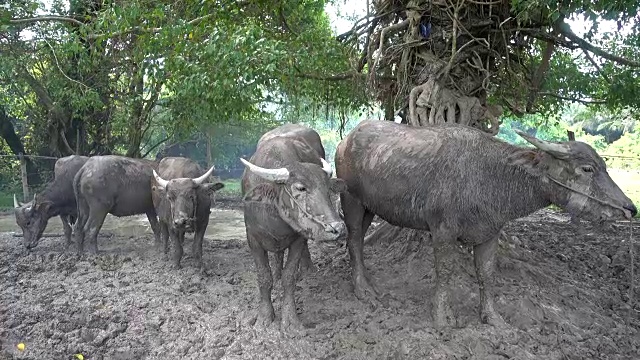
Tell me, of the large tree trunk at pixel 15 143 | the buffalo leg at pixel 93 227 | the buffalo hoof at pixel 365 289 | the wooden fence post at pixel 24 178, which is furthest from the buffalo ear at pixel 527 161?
the large tree trunk at pixel 15 143

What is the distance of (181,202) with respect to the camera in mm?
5988

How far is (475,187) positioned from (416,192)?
1.68 feet

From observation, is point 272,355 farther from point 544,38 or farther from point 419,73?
point 544,38

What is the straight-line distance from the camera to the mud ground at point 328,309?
419 centimetres

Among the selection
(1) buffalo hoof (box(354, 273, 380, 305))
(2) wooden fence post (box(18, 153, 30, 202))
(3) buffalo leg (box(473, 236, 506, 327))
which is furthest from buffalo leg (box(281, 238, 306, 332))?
(2) wooden fence post (box(18, 153, 30, 202))

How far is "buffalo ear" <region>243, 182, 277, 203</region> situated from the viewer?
430 centimetres

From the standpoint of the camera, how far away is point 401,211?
4707 millimetres

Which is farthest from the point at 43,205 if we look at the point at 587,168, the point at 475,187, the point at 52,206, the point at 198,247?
the point at 587,168

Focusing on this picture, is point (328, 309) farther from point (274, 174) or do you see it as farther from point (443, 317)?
point (274, 174)

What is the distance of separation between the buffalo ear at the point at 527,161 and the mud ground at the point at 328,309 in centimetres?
133

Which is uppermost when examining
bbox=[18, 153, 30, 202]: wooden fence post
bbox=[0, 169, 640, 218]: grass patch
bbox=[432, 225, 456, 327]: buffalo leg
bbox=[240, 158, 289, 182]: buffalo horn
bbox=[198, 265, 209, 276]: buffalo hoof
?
bbox=[240, 158, 289, 182]: buffalo horn

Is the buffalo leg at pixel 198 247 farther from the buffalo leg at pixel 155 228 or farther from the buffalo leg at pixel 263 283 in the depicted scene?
the buffalo leg at pixel 263 283

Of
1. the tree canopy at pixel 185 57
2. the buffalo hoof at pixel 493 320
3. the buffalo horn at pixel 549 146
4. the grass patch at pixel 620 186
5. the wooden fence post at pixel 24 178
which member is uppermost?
the tree canopy at pixel 185 57

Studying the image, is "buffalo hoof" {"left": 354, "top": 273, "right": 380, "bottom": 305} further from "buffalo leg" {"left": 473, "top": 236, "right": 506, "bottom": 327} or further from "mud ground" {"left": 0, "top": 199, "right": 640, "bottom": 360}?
"buffalo leg" {"left": 473, "top": 236, "right": 506, "bottom": 327}
